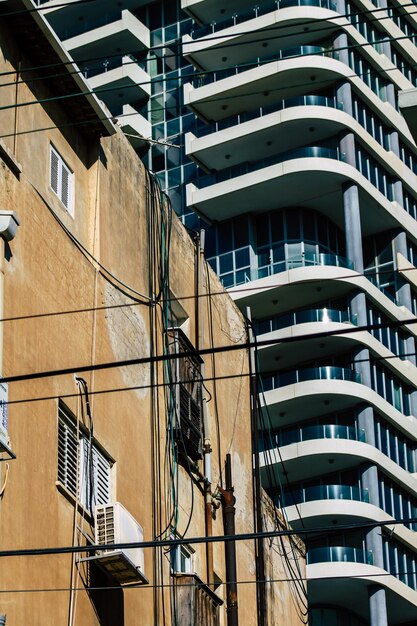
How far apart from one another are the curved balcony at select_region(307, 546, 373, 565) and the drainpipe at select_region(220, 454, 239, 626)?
41388 millimetres

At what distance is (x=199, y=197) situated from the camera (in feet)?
251

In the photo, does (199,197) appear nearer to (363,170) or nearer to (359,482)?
(363,170)

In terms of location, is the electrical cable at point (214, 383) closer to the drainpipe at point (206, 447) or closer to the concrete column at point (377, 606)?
the drainpipe at point (206, 447)

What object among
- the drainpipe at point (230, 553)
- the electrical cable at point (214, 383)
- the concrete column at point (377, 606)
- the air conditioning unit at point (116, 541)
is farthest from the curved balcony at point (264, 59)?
the air conditioning unit at point (116, 541)

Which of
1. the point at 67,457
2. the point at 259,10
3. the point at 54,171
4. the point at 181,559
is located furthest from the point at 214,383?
the point at 259,10

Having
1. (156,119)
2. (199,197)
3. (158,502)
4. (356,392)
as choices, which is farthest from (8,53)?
(156,119)

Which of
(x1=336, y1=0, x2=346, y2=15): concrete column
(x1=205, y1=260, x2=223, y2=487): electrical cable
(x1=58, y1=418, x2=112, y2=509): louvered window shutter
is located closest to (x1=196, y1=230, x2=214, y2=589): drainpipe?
(x1=205, y1=260, x2=223, y2=487): electrical cable

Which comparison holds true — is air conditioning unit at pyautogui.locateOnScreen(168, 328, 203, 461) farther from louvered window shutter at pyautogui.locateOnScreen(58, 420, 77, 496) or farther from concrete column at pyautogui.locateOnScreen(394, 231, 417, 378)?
concrete column at pyautogui.locateOnScreen(394, 231, 417, 378)

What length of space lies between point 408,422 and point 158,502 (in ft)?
167

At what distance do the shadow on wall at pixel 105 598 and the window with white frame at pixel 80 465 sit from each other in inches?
33.6

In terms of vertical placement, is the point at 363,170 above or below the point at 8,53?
above

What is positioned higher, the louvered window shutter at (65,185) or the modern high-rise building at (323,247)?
the modern high-rise building at (323,247)

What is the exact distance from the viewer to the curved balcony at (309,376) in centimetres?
7175

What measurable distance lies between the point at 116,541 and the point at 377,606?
4946 cm
